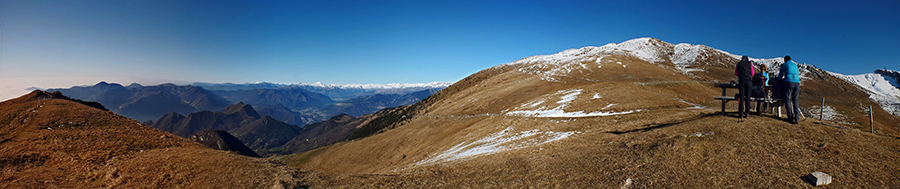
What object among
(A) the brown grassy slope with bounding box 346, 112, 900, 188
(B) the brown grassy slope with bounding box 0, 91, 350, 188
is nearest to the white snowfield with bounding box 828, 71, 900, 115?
(A) the brown grassy slope with bounding box 346, 112, 900, 188

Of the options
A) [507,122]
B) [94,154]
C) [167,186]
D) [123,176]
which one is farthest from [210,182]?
[507,122]

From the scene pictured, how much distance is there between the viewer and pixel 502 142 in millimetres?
21797

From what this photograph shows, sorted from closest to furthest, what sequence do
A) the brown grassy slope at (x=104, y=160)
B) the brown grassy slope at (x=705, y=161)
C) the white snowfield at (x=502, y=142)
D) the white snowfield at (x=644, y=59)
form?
the brown grassy slope at (x=705, y=161), the brown grassy slope at (x=104, y=160), the white snowfield at (x=502, y=142), the white snowfield at (x=644, y=59)

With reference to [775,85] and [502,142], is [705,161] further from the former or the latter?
[502,142]

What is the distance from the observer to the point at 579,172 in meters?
11.3

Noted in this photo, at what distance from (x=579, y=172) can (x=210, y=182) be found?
1373cm

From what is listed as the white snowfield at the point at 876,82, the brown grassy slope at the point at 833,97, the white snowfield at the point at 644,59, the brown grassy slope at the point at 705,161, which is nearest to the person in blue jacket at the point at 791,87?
the brown grassy slope at the point at 705,161

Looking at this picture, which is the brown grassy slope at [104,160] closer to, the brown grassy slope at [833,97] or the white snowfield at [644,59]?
the brown grassy slope at [833,97]

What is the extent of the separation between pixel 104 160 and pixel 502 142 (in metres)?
20.2

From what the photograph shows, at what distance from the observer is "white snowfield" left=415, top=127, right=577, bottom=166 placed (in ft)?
63.1

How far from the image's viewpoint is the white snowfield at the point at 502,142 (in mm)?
19227

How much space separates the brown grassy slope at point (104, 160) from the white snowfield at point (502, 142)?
9494 mm

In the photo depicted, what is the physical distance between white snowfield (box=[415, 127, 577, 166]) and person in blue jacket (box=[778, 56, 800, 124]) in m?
9.40

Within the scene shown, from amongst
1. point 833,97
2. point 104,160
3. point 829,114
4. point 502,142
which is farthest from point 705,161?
point 833,97
